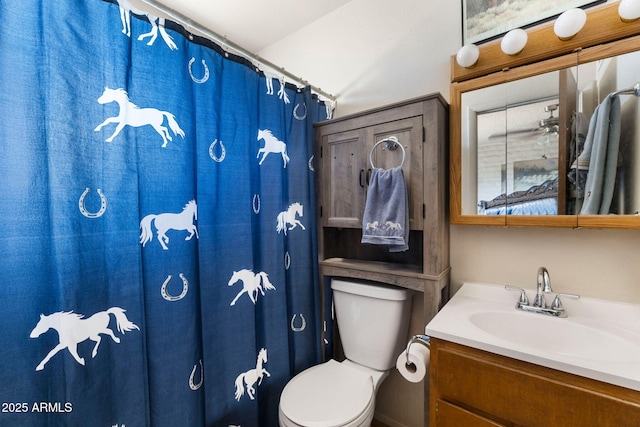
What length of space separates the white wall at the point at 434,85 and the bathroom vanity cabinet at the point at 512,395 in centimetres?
51

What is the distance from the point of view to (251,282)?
49.7 inches

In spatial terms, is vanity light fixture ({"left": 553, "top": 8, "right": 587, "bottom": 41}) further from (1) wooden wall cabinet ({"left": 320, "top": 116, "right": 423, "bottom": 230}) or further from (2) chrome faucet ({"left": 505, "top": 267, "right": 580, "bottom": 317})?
(2) chrome faucet ({"left": 505, "top": 267, "right": 580, "bottom": 317})

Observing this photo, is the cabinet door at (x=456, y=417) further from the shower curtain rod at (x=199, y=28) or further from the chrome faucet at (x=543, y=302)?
the shower curtain rod at (x=199, y=28)

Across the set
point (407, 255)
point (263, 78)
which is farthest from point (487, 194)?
point (263, 78)

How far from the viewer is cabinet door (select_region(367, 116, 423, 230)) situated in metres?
1.28

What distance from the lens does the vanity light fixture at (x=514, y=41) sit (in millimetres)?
1117

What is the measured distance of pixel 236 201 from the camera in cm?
120

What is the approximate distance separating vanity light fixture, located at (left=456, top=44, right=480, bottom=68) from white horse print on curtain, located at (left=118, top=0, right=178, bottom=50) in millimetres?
1229

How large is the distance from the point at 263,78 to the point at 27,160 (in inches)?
38.0

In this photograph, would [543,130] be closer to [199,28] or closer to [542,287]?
[542,287]

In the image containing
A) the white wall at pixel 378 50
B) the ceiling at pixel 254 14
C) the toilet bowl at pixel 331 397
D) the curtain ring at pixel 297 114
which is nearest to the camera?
the toilet bowl at pixel 331 397

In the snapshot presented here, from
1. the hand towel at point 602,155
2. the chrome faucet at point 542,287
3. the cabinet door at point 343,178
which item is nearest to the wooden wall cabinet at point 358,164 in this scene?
the cabinet door at point 343,178

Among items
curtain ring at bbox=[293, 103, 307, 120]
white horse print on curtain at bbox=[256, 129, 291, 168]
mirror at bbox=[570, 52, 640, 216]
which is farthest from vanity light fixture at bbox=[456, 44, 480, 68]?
white horse print on curtain at bbox=[256, 129, 291, 168]

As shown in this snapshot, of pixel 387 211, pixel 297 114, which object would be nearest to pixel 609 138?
pixel 387 211
